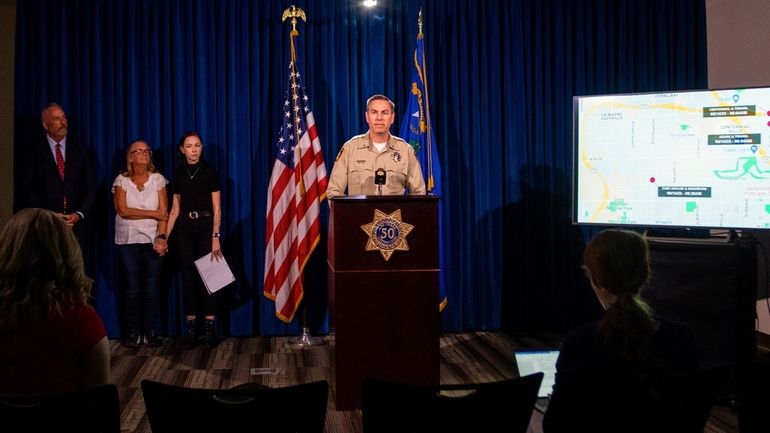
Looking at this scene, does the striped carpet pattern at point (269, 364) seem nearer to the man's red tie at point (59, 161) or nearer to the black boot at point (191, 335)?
the black boot at point (191, 335)

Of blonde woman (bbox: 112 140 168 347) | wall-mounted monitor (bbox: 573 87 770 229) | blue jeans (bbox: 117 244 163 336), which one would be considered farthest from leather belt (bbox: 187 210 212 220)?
wall-mounted monitor (bbox: 573 87 770 229)

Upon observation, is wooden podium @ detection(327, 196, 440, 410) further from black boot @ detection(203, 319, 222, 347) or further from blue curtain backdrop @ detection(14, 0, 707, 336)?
blue curtain backdrop @ detection(14, 0, 707, 336)

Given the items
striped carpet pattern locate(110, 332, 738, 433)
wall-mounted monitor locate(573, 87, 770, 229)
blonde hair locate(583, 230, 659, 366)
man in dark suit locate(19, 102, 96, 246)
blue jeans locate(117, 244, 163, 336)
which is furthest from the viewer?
blue jeans locate(117, 244, 163, 336)

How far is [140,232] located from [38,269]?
3754mm

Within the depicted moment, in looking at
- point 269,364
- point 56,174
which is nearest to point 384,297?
point 269,364

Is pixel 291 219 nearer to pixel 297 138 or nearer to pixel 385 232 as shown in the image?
pixel 297 138

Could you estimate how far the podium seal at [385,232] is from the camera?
3.91 meters

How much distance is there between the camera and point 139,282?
5.74 m

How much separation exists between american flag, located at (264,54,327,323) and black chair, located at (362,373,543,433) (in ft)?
12.9

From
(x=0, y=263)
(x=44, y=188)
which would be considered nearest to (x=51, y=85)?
(x=44, y=188)

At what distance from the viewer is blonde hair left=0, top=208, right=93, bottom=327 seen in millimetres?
1949

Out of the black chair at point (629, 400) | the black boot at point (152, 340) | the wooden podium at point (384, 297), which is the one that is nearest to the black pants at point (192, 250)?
the black boot at point (152, 340)

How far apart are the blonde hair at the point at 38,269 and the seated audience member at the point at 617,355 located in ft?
4.45

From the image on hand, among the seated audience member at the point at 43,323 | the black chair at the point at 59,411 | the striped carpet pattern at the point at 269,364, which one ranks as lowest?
the striped carpet pattern at the point at 269,364
